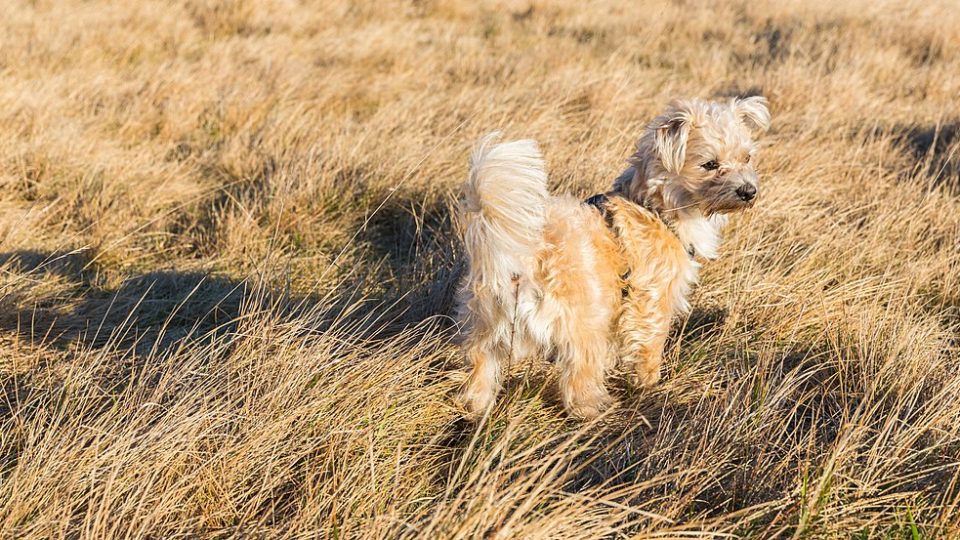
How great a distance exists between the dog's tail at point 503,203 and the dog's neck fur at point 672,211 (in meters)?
0.83

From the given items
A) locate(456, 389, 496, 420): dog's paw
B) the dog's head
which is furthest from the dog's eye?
locate(456, 389, 496, 420): dog's paw

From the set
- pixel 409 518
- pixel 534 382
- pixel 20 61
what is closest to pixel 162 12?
pixel 20 61

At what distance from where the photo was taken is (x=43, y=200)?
4.54m

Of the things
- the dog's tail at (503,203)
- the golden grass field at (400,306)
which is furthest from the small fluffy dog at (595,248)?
the golden grass field at (400,306)

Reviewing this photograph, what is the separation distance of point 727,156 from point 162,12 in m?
8.22

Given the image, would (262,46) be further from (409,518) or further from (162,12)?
(409,518)

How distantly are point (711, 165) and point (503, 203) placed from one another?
47.8 inches

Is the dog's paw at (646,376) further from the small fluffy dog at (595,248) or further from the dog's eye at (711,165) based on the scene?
the dog's eye at (711,165)

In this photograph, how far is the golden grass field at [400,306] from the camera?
219 cm

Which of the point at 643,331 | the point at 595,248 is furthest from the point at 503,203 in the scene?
the point at 643,331

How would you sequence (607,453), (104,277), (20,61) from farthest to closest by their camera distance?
(20,61), (104,277), (607,453)

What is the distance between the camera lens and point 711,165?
3.11 meters

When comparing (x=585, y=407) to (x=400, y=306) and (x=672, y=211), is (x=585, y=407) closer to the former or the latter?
(x=672, y=211)

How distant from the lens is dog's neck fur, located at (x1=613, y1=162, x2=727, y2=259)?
3.08 m
